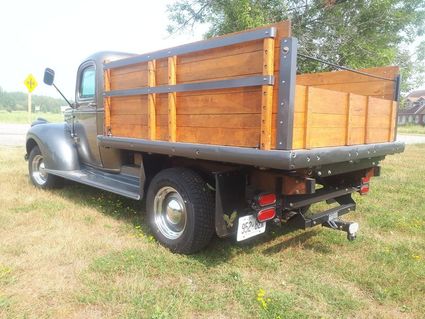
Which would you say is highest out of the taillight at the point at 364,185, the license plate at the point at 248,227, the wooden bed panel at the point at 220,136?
the wooden bed panel at the point at 220,136

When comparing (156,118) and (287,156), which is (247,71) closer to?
(287,156)

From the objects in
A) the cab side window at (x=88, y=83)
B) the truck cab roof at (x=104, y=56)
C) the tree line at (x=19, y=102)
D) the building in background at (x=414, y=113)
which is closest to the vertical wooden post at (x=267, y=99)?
the truck cab roof at (x=104, y=56)

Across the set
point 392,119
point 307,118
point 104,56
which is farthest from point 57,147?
point 392,119

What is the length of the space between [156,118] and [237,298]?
1863mm

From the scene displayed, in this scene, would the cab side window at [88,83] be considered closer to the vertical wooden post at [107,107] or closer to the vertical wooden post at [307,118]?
the vertical wooden post at [107,107]

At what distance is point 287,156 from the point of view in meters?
2.62

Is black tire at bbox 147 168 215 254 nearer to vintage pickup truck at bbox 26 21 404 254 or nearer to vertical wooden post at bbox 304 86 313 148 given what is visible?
vintage pickup truck at bbox 26 21 404 254

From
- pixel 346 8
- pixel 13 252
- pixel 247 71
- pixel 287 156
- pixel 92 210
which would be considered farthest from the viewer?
pixel 346 8

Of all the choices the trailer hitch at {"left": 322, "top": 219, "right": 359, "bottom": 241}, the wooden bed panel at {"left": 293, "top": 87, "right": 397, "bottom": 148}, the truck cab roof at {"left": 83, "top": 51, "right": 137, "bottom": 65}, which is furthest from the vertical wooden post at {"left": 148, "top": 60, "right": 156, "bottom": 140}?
the trailer hitch at {"left": 322, "top": 219, "right": 359, "bottom": 241}

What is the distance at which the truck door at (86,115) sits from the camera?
532 cm

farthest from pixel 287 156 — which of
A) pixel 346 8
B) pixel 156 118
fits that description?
pixel 346 8

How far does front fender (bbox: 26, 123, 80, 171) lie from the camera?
218 inches

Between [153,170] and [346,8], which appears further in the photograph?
[346,8]

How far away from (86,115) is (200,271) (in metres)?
3.12
